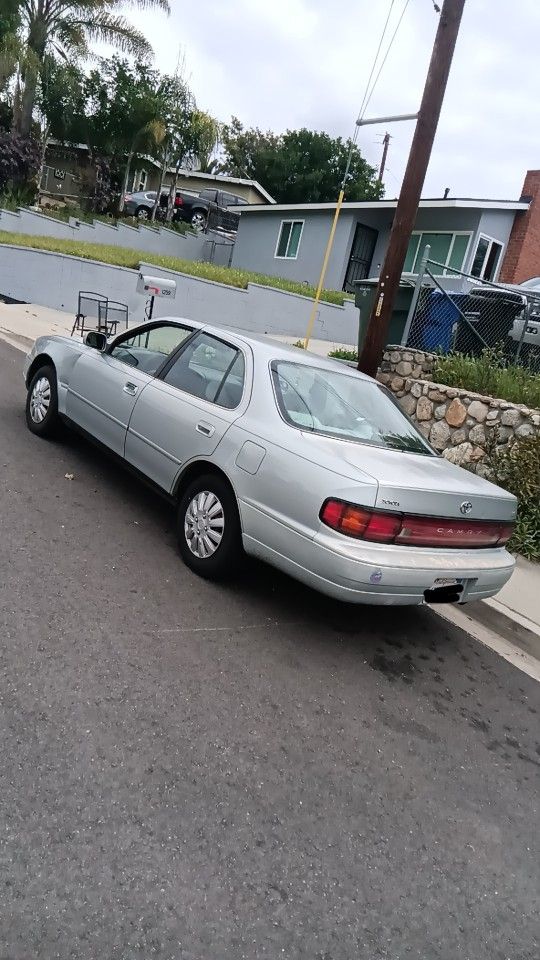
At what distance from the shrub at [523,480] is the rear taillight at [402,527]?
287cm

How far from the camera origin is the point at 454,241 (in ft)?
70.0

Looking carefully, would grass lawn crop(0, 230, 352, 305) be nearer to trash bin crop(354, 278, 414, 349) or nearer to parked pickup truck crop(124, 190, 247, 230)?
parked pickup truck crop(124, 190, 247, 230)

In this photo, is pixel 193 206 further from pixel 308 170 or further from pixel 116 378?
pixel 116 378

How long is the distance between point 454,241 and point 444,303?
12.9 meters

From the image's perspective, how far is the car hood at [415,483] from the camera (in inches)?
151

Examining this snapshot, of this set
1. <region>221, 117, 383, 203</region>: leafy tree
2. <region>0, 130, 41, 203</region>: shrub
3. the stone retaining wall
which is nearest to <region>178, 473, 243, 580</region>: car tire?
Result: the stone retaining wall

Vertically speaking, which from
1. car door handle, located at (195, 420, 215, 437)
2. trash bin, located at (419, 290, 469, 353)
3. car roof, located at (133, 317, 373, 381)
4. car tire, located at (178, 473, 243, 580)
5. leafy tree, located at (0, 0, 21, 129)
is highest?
leafy tree, located at (0, 0, 21, 129)

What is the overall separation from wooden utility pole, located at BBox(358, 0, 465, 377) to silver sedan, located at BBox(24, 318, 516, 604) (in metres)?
3.34

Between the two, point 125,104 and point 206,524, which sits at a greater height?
point 125,104

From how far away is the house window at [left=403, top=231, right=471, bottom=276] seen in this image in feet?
68.8

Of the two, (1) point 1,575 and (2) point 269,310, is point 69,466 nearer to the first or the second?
(1) point 1,575


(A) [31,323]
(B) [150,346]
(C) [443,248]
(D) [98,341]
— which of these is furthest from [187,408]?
(C) [443,248]

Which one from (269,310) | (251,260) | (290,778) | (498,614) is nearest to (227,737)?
(290,778)

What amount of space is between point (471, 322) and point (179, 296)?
1152 centimetres
